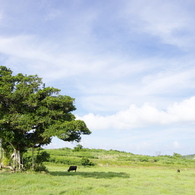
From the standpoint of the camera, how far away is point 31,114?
2933 cm

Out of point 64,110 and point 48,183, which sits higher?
point 64,110

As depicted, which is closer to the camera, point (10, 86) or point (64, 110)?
point (10, 86)

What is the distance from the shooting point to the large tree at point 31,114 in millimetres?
28203

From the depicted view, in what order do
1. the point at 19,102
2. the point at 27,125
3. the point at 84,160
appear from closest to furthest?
the point at 27,125 < the point at 19,102 < the point at 84,160

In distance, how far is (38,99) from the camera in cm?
3108

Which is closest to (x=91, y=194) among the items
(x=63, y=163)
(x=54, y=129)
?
(x=54, y=129)

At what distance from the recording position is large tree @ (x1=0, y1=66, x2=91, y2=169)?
28.2 m

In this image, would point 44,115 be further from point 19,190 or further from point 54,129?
point 19,190

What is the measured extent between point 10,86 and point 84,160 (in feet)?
138

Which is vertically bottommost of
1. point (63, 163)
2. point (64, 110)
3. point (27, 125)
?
point (63, 163)

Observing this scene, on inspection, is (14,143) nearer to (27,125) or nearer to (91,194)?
(27,125)

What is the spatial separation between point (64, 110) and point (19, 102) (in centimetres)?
597

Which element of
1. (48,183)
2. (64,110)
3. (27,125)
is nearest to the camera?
(48,183)

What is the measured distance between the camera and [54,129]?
93.4ft
